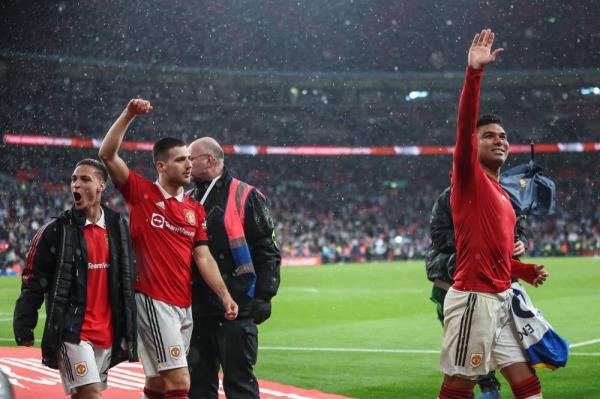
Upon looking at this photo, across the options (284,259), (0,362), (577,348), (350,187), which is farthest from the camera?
(350,187)

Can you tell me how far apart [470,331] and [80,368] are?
7.03 feet

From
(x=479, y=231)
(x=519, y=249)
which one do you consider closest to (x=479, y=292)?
(x=479, y=231)

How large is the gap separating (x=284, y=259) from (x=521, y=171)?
33428mm

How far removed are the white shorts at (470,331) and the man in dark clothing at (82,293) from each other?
69.2 inches

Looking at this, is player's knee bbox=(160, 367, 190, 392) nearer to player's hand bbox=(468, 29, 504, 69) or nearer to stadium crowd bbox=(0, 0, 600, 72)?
player's hand bbox=(468, 29, 504, 69)

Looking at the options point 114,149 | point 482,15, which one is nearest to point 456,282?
point 114,149

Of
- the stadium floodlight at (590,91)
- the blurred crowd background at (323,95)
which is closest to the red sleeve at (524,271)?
the blurred crowd background at (323,95)

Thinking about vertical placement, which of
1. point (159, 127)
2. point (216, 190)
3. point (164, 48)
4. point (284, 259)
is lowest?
point (284, 259)

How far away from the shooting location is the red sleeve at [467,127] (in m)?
4.45

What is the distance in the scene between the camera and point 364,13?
48.6m

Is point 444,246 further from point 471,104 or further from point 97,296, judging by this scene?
point 97,296

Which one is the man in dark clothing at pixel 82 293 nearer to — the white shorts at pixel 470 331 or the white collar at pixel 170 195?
the white collar at pixel 170 195

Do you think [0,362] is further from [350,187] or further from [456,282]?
[350,187]

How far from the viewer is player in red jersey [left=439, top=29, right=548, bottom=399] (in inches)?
187
